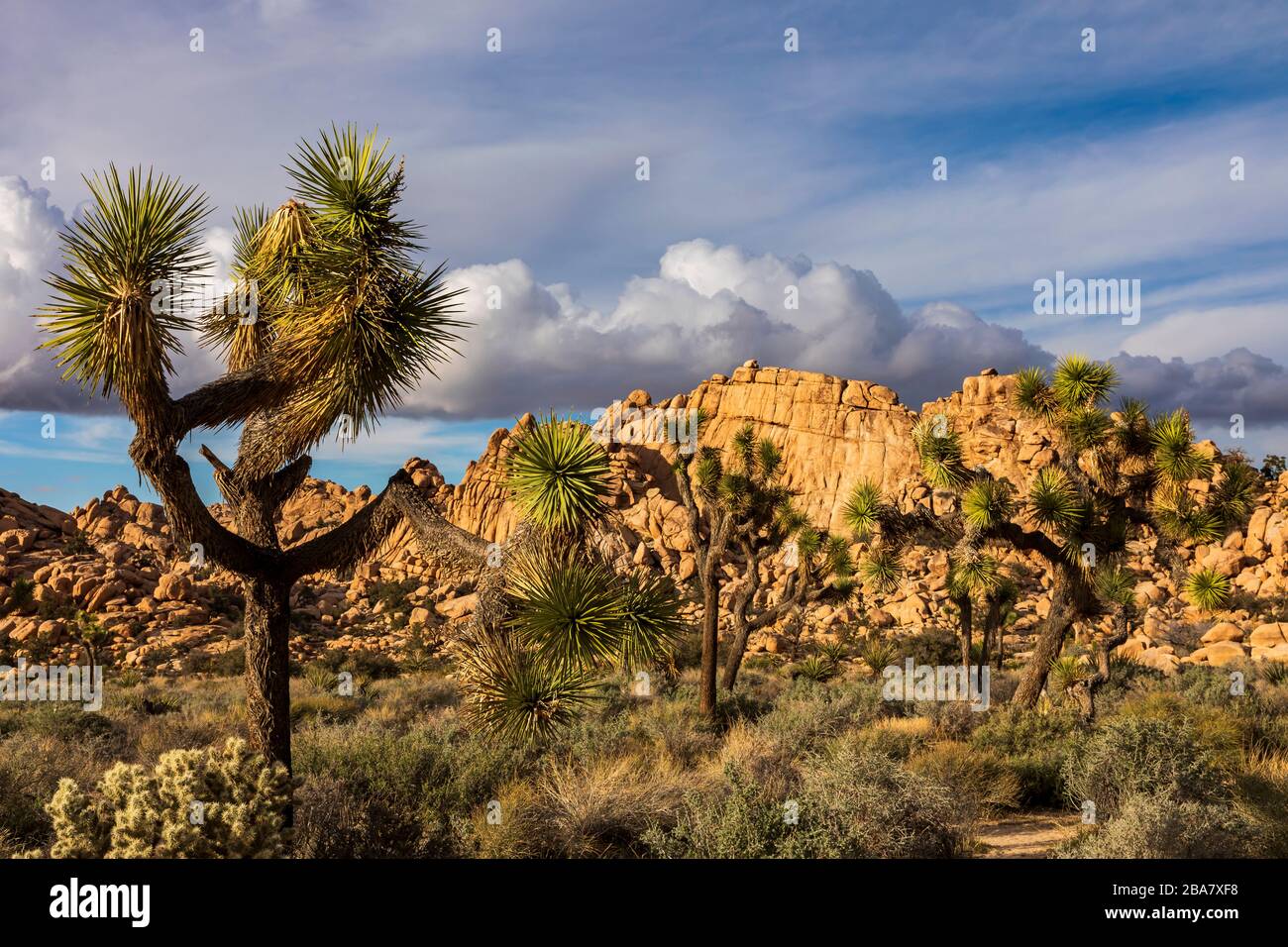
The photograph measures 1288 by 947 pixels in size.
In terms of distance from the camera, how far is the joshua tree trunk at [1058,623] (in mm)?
14188

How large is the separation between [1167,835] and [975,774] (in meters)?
3.41

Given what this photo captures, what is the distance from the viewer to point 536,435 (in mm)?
6387

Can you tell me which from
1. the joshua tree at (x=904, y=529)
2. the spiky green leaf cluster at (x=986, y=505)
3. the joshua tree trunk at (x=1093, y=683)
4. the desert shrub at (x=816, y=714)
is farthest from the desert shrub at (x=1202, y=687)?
the desert shrub at (x=816, y=714)

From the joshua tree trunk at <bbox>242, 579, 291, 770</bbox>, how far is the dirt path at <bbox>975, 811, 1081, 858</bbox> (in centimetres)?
615

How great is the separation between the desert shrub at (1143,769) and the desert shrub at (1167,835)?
2.37 ft

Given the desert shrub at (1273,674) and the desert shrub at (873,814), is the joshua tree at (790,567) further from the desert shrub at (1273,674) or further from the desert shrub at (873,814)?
the desert shrub at (873,814)

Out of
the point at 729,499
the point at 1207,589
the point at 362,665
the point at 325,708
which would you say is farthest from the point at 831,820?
the point at 362,665

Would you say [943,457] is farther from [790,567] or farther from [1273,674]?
[1273,674]

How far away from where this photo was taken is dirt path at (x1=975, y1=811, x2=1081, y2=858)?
319 inches

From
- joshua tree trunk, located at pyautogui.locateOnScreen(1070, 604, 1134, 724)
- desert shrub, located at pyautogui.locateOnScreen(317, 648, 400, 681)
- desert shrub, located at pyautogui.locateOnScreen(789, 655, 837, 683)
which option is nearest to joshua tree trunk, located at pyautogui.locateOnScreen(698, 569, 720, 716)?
joshua tree trunk, located at pyautogui.locateOnScreen(1070, 604, 1134, 724)

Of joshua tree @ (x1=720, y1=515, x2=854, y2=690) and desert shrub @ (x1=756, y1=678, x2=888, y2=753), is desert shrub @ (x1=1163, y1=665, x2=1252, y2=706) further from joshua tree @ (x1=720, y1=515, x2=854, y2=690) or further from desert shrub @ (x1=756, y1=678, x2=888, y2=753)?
joshua tree @ (x1=720, y1=515, x2=854, y2=690)
